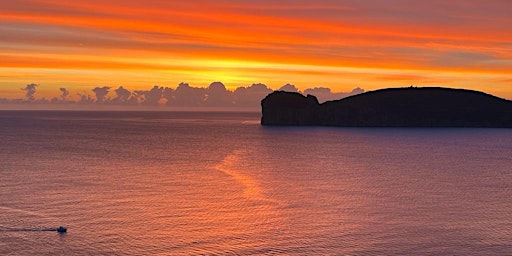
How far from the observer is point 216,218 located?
210 ft

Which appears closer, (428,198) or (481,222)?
(481,222)

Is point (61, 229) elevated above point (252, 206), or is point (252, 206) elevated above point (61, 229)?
point (252, 206)

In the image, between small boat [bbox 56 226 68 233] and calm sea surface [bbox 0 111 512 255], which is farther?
small boat [bbox 56 226 68 233]

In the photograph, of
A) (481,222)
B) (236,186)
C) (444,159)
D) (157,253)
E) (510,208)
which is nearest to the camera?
(157,253)

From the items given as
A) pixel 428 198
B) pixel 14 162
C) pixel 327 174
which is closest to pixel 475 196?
pixel 428 198

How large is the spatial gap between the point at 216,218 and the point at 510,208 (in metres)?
31.8

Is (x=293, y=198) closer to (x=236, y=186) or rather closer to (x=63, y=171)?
(x=236, y=186)

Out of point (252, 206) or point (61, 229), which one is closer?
point (61, 229)

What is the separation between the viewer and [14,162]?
117000mm

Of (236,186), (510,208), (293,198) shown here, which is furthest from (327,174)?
(510,208)

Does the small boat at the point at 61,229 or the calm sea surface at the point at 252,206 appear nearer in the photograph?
the calm sea surface at the point at 252,206

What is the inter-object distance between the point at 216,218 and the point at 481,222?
25.3m

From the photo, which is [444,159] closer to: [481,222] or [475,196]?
[475,196]

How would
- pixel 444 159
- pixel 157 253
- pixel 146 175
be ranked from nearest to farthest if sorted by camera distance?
pixel 157 253 < pixel 146 175 < pixel 444 159
